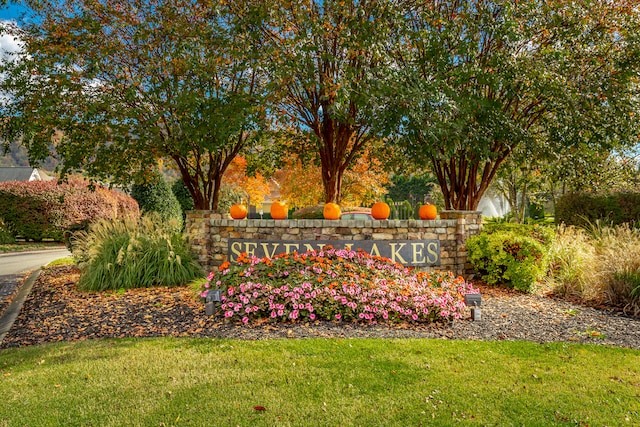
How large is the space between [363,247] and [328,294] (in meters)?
2.26

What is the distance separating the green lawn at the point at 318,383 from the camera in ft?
9.95

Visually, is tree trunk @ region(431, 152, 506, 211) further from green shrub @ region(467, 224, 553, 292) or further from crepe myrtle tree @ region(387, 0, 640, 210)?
green shrub @ region(467, 224, 553, 292)

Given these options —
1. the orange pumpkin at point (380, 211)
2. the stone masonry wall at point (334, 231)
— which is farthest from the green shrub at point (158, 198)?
the orange pumpkin at point (380, 211)

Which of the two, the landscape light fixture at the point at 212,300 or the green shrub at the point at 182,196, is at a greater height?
the green shrub at the point at 182,196

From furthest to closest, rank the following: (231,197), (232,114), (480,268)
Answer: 1. (231,197)
2. (232,114)
3. (480,268)

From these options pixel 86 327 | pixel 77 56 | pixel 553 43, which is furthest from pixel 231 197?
pixel 86 327

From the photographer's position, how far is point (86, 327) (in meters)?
5.23

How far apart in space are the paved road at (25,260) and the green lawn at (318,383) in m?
7.42

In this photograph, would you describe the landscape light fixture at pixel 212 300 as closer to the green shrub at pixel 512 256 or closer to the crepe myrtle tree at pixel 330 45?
the crepe myrtle tree at pixel 330 45

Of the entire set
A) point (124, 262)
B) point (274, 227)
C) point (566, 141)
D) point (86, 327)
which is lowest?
point (86, 327)

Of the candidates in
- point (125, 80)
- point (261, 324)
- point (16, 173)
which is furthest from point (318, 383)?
point (16, 173)

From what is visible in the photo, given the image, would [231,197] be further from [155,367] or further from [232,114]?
[155,367]

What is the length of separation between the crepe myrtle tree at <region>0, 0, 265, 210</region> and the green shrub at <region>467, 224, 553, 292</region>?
15.0 ft

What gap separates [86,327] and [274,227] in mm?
3168
